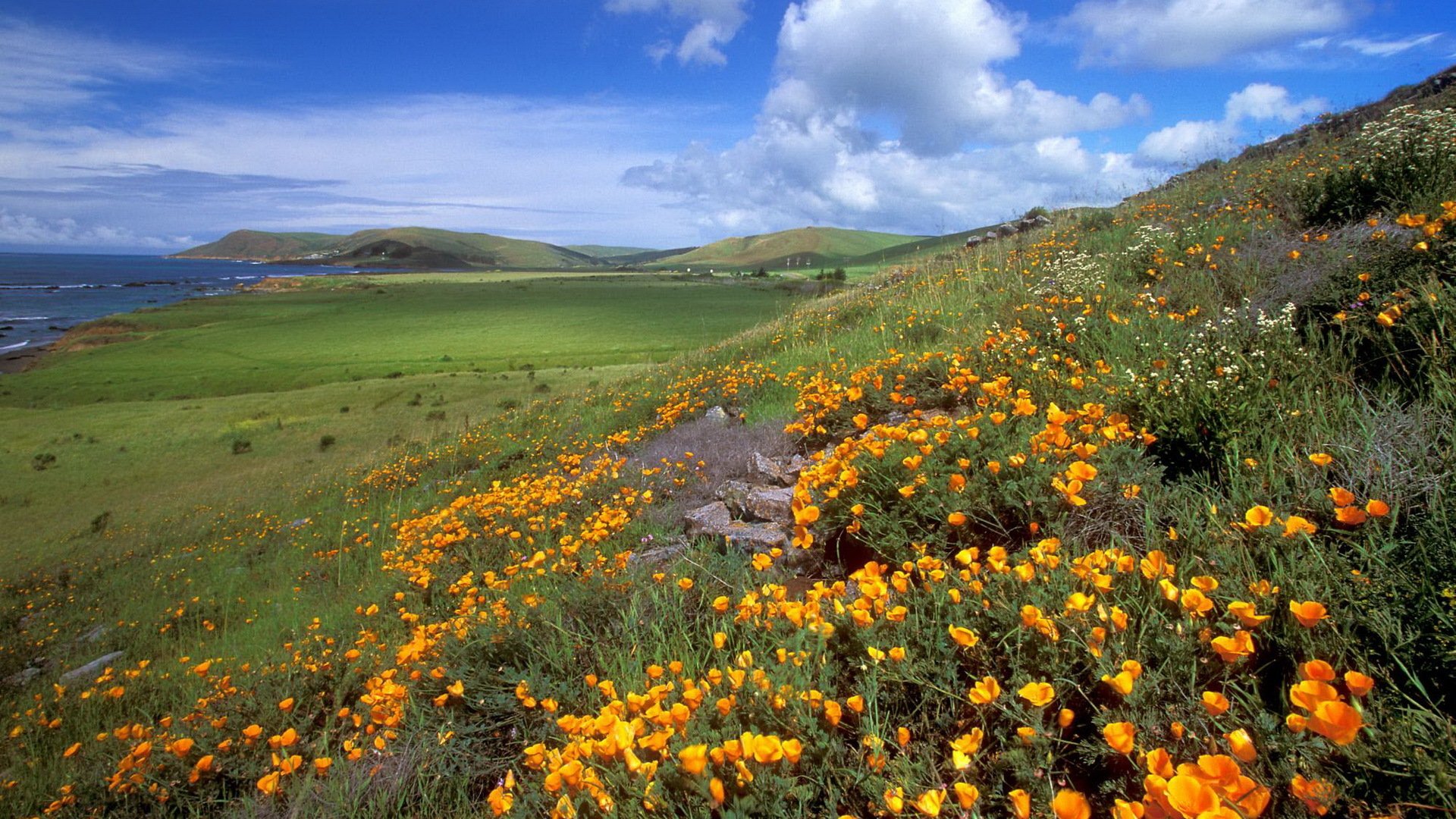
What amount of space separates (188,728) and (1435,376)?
6180 mm

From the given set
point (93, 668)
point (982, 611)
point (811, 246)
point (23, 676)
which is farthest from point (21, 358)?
point (811, 246)

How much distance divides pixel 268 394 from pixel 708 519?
95.7ft

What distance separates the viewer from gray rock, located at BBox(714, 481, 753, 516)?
14.5 feet

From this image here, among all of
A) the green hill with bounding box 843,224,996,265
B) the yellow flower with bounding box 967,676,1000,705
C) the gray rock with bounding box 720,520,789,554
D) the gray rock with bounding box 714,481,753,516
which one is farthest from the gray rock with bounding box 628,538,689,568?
the green hill with bounding box 843,224,996,265

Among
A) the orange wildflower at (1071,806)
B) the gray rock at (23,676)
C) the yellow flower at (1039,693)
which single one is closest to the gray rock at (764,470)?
the yellow flower at (1039,693)

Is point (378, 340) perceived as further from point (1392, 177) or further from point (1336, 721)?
point (1336, 721)

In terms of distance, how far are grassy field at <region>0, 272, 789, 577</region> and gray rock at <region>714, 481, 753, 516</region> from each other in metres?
11.8

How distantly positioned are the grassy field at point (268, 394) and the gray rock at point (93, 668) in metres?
5.87

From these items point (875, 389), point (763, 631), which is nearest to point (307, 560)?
point (875, 389)

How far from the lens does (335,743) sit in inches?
134

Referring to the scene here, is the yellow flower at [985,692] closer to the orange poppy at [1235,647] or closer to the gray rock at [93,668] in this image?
the orange poppy at [1235,647]

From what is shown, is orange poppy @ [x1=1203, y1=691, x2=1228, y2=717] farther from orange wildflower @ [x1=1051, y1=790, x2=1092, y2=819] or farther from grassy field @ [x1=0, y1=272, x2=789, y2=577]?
grassy field @ [x1=0, y1=272, x2=789, y2=577]

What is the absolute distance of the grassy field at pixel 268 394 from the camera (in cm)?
1479

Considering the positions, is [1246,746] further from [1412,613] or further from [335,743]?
[335,743]
